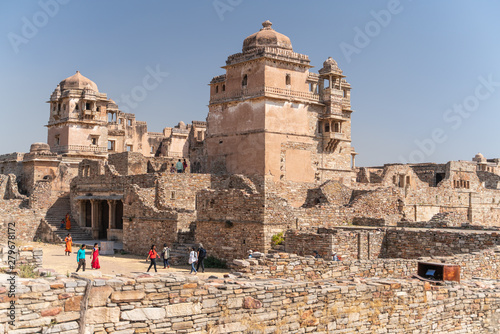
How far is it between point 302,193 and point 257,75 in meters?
8.12

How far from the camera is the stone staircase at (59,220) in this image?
29891 mm

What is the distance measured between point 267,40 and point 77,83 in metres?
18.0

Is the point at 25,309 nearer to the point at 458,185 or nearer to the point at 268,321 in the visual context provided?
the point at 268,321

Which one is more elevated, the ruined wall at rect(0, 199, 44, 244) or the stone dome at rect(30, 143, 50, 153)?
the stone dome at rect(30, 143, 50, 153)

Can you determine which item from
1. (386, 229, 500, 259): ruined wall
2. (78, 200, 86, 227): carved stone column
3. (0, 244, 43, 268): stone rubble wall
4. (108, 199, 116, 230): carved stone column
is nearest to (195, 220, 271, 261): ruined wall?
(386, 229, 500, 259): ruined wall

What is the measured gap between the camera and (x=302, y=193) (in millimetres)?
27391

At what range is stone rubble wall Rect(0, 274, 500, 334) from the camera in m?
7.68

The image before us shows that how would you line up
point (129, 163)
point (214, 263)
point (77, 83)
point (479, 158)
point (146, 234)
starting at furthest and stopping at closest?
point (479, 158) < point (77, 83) < point (129, 163) < point (146, 234) < point (214, 263)

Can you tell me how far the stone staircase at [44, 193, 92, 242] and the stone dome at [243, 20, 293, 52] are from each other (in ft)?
44.9

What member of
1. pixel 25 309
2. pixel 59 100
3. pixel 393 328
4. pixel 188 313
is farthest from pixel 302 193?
pixel 59 100

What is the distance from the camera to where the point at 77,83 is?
4372cm

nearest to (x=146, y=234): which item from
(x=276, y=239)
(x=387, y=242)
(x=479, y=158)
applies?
(x=276, y=239)

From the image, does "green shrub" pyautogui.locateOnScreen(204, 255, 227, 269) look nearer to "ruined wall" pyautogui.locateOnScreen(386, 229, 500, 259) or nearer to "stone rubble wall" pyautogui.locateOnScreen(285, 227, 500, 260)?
"stone rubble wall" pyautogui.locateOnScreen(285, 227, 500, 260)

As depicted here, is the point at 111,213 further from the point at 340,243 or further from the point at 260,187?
the point at 340,243
